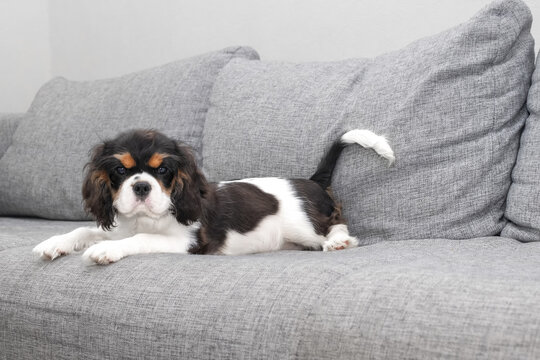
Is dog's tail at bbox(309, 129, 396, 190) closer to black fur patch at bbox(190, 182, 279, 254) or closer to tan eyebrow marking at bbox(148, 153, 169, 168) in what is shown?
black fur patch at bbox(190, 182, 279, 254)

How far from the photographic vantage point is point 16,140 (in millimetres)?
3273

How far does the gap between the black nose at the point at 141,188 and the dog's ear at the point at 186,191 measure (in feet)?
0.28

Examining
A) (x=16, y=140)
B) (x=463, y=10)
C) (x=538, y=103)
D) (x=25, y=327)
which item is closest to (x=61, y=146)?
(x=16, y=140)

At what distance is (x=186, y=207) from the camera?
6.21 ft

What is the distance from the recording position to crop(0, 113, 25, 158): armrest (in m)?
3.49

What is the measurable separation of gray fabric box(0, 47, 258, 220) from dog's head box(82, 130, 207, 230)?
861 millimetres

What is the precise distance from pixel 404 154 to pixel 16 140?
190cm

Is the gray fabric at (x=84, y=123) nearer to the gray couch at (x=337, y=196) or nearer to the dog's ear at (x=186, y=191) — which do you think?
the gray couch at (x=337, y=196)

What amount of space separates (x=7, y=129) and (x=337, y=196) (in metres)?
1.93

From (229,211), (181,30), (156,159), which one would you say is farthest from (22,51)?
(156,159)

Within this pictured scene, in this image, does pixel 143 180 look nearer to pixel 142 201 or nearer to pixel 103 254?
pixel 142 201

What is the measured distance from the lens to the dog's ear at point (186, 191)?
1.89 m

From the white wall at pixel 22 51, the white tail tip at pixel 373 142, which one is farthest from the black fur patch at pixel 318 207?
the white wall at pixel 22 51

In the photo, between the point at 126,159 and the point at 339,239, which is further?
the point at 339,239
